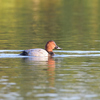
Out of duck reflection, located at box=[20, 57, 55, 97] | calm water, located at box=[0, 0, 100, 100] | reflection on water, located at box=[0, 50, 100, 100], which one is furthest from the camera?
duck reflection, located at box=[20, 57, 55, 97]

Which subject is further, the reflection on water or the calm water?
the calm water

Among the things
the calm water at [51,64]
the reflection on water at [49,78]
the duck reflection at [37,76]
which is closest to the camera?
the reflection on water at [49,78]

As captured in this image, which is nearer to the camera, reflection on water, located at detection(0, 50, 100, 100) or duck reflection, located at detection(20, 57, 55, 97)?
reflection on water, located at detection(0, 50, 100, 100)

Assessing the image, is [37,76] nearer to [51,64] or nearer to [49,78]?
[49,78]

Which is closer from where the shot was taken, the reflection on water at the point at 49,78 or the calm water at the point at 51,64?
the reflection on water at the point at 49,78

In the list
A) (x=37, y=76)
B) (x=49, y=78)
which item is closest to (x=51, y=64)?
(x=37, y=76)

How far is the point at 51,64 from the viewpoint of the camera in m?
14.7

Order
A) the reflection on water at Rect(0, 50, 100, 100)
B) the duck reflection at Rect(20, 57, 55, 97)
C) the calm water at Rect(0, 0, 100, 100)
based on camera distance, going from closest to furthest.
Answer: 1. the reflection on water at Rect(0, 50, 100, 100)
2. the calm water at Rect(0, 0, 100, 100)
3. the duck reflection at Rect(20, 57, 55, 97)

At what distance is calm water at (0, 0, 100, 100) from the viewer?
1067 centimetres

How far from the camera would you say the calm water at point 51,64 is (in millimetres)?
10672

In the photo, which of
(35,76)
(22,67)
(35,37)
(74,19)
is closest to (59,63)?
(22,67)

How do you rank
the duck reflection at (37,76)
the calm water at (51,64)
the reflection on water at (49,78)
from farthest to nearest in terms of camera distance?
the duck reflection at (37,76)
the calm water at (51,64)
the reflection on water at (49,78)

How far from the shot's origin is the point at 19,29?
84.7ft

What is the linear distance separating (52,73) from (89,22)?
58.4 feet
